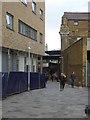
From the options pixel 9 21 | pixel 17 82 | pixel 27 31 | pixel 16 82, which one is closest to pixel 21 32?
pixel 27 31

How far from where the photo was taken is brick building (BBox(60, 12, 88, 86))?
40688 mm

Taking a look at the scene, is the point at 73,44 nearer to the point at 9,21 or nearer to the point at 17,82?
the point at 9,21

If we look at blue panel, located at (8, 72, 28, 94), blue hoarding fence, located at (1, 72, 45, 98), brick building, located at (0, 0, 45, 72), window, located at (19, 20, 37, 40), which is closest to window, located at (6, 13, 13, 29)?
brick building, located at (0, 0, 45, 72)

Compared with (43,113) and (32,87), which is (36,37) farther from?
(43,113)

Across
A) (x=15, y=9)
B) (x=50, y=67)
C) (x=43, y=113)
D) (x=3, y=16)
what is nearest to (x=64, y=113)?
(x=43, y=113)

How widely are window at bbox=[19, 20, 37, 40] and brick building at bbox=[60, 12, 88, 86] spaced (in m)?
5.36

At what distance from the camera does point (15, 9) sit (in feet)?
113

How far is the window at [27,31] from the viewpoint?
37938mm

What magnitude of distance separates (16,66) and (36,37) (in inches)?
487

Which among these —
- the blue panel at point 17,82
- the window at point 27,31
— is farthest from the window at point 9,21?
the blue panel at point 17,82

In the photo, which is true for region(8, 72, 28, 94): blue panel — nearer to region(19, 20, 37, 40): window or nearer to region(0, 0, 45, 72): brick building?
region(0, 0, 45, 72): brick building

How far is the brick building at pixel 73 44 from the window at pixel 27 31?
17.6 feet

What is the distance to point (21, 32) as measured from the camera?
124 feet

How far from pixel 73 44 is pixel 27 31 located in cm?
841
